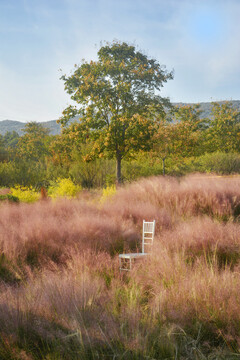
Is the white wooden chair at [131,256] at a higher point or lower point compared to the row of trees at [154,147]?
lower

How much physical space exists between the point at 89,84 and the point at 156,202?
27.6ft

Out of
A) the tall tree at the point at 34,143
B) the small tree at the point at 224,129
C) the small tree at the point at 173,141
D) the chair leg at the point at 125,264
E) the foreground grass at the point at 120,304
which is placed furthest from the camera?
the tall tree at the point at 34,143

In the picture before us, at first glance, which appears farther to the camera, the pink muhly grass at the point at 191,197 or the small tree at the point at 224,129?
the small tree at the point at 224,129

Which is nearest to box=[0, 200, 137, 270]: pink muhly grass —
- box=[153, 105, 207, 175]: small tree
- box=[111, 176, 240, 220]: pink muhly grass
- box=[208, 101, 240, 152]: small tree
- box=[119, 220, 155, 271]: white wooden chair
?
box=[119, 220, 155, 271]: white wooden chair

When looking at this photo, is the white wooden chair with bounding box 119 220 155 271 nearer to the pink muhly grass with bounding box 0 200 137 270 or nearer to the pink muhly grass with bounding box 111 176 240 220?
the pink muhly grass with bounding box 0 200 137 270

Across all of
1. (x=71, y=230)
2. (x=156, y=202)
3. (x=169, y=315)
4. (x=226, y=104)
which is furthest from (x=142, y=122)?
(x=226, y=104)

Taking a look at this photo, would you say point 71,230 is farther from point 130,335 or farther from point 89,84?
point 89,84

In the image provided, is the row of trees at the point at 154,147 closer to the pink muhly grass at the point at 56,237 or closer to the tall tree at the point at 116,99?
the tall tree at the point at 116,99

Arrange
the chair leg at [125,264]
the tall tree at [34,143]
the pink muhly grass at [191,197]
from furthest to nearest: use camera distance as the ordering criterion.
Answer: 1. the tall tree at [34,143]
2. the pink muhly grass at [191,197]
3. the chair leg at [125,264]

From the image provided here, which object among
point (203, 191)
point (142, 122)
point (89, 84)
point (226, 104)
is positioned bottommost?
point (203, 191)

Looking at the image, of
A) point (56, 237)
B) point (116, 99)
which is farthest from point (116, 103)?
point (56, 237)

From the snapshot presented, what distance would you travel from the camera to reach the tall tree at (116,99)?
1535 cm

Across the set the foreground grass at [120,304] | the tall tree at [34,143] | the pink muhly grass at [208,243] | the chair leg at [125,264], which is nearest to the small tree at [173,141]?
the pink muhly grass at [208,243]

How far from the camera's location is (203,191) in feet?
29.3
